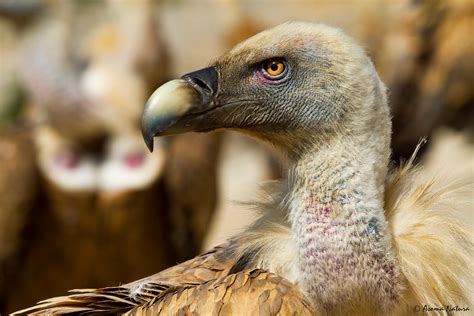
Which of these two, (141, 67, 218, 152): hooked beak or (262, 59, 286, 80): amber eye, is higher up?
(262, 59, 286, 80): amber eye

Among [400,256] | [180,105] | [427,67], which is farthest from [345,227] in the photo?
[427,67]

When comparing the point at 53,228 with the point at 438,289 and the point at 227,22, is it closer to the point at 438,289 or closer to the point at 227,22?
the point at 438,289

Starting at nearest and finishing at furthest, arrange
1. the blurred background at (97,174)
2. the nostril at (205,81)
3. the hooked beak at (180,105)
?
1. the hooked beak at (180,105)
2. the nostril at (205,81)
3. the blurred background at (97,174)

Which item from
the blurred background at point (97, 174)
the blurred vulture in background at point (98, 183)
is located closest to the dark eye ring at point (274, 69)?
the blurred background at point (97, 174)

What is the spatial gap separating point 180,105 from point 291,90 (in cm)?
34

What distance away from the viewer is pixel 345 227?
2865 mm

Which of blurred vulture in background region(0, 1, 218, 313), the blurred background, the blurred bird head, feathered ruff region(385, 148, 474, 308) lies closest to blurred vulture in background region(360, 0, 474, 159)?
the blurred background

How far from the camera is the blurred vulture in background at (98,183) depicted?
6.29 metres

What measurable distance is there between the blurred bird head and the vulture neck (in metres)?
0.06

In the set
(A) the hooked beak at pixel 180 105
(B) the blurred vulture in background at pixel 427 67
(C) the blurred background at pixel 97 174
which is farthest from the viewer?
(B) the blurred vulture in background at pixel 427 67

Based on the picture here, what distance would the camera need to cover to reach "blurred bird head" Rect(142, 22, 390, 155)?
292 centimetres

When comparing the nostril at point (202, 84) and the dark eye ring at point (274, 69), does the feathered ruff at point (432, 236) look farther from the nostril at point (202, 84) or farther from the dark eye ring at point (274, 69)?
the nostril at point (202, 84)

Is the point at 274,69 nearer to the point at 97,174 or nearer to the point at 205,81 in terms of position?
the point at 205,81

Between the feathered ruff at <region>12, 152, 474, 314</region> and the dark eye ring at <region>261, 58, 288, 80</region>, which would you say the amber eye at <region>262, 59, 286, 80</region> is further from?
the feathered ruff at <region>12, 152, 474, 314</region>
